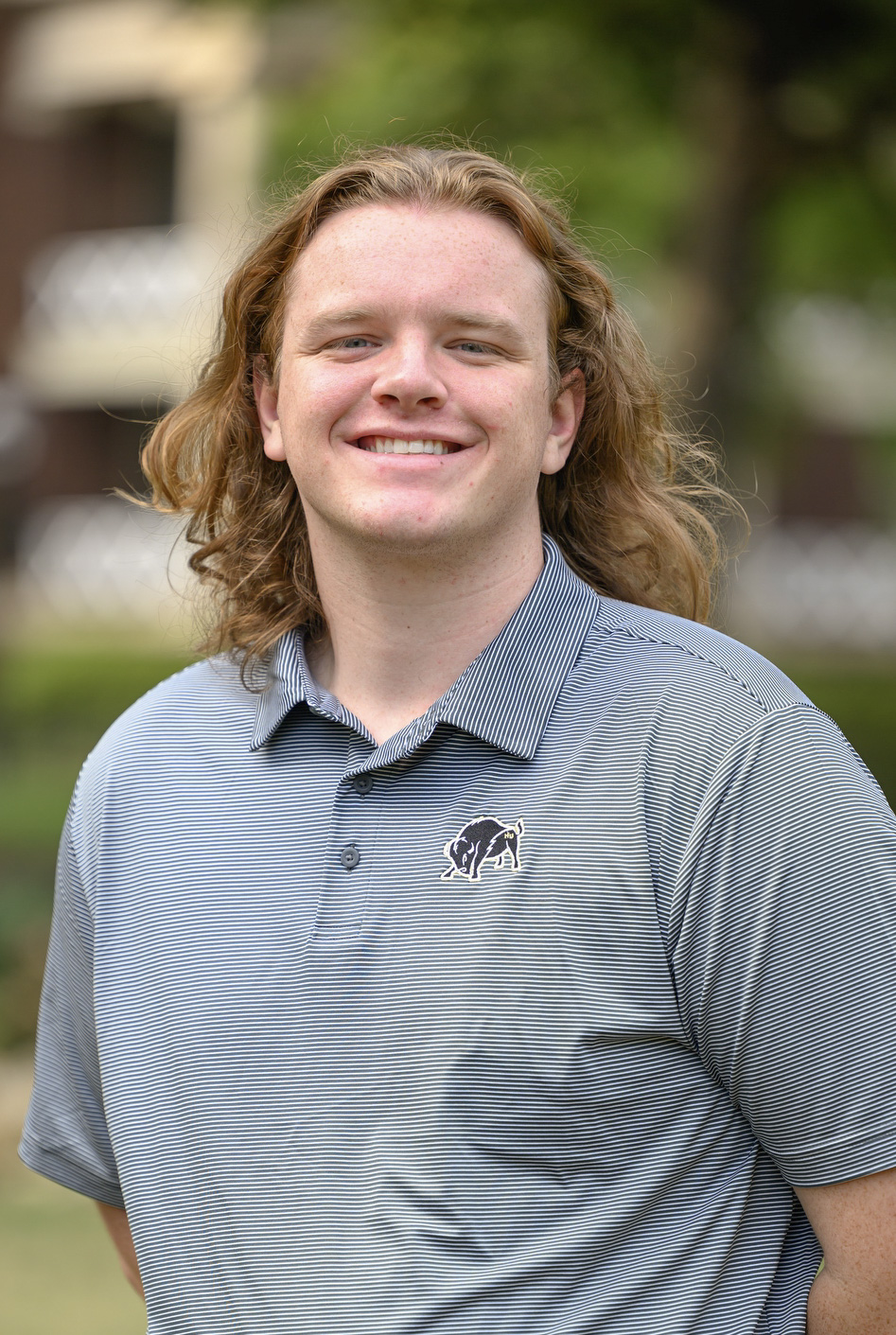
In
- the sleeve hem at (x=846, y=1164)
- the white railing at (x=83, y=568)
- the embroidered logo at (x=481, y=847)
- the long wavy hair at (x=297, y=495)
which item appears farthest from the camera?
the white railing at (x=83, y=568)

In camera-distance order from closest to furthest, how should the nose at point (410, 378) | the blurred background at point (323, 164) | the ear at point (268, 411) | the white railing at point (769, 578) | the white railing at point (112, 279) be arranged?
1. the nose at point (410, 378)
2. the ear at point (268, 411)
3. the blurred background at point (323, 164)
4. the white railing at point (769, 578)
5. the white railing at point (112, 279)

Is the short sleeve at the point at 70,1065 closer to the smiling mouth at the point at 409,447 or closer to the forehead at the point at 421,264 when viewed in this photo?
the smiling mouth at the point at 409,447

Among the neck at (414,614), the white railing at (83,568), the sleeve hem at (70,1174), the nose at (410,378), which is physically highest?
the nose at (410,378)

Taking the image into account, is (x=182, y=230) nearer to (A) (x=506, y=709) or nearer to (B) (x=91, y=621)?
(B) (x=91, y=621)

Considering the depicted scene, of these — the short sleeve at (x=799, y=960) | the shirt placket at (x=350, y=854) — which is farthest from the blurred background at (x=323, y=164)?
the short sleeve at (x=799, y=960)

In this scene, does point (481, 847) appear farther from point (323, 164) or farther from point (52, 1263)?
point (52, 1263)

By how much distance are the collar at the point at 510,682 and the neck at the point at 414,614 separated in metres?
0.04

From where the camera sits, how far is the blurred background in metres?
8.02

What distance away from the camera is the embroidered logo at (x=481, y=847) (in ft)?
6.06

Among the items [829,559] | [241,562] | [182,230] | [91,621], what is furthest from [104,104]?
[241,562]

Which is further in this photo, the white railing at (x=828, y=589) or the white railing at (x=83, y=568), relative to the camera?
the white railing at (x=828, y=589)

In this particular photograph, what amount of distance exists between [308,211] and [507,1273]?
1.42 meters

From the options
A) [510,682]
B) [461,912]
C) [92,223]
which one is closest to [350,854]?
[461,912]

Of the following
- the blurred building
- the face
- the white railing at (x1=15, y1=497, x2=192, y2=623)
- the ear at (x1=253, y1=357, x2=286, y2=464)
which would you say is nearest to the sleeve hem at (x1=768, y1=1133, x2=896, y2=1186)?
the face
